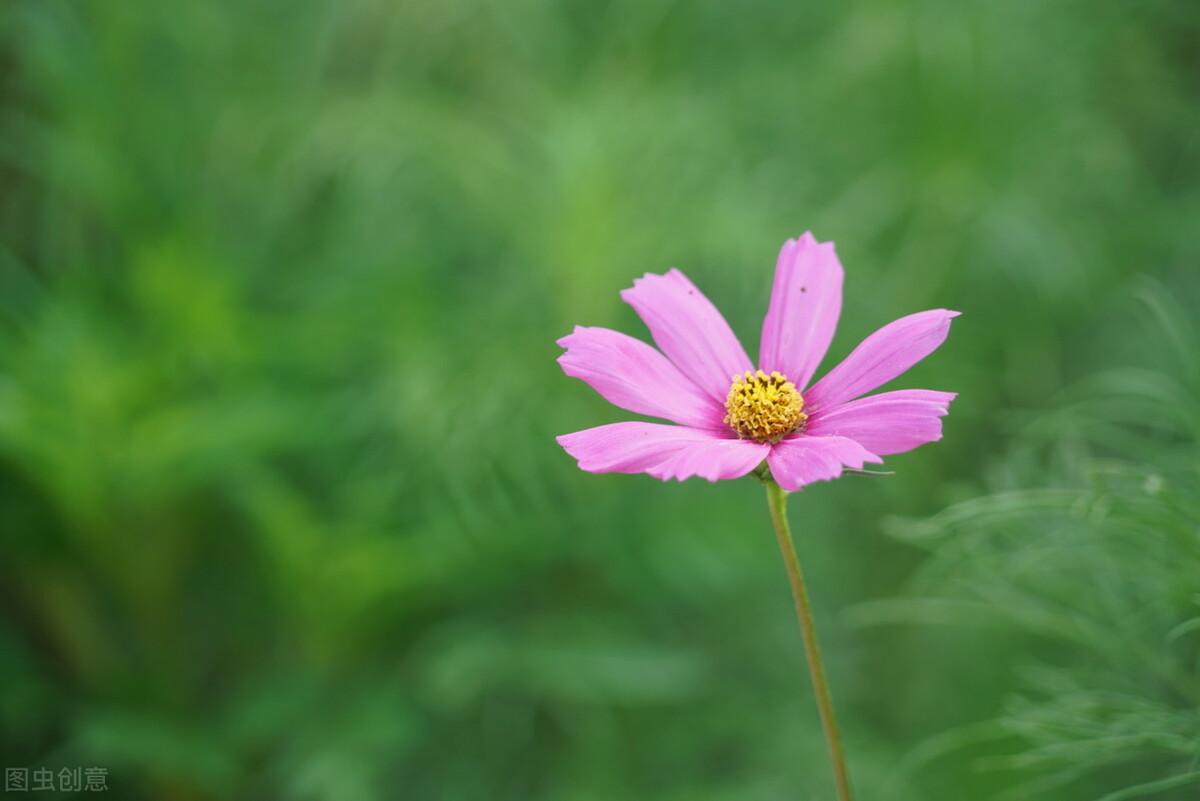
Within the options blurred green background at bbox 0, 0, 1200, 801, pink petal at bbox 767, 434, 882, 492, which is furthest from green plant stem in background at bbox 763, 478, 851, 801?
blurred green background at bbox 0, 0, 1200, 801

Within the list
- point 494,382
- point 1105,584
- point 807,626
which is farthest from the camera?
point 494,382

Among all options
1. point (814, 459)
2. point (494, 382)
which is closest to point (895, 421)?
point (814, 459)

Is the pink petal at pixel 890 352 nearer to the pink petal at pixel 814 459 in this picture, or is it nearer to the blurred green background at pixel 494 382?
the pink petal at pixel 814 459

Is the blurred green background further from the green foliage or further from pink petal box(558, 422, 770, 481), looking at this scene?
pink petal box(558, 422, 770, 481)

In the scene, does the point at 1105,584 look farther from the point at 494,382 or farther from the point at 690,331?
the point at 494,382

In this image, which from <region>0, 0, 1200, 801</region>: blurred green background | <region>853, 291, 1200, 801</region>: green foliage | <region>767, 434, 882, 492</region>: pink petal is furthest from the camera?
<region>0, 0, 1200, 801</region>: blurred green background

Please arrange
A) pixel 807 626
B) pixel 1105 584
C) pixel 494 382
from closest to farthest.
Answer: pixel 807 626 → pixel 1105 584 → pixel 494 382
